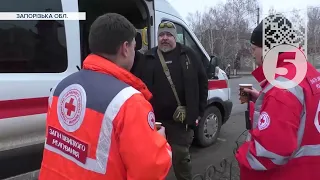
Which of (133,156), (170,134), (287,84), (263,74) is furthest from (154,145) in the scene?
(170,134)

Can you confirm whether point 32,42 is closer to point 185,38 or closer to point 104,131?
point 104,131

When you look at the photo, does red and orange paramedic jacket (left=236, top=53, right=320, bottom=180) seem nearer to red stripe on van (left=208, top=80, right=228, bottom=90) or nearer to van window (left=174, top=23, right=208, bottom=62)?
van window (left=174, top=23, right=208, bottom=62)

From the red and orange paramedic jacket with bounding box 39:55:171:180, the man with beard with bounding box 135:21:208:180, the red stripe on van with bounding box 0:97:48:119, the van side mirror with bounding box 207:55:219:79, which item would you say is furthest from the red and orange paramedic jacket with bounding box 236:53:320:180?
the van side mirror with bounding box 207:55:219:79

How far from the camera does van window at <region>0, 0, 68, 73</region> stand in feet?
9.99

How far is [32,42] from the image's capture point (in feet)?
10.7

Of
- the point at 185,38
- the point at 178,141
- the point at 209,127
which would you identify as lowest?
the point at 209,127

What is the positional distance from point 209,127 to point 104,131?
4219 millimetres

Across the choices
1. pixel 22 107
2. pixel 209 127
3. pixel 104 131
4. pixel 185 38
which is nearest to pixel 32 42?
pixel 22 107

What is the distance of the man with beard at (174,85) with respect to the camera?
10.7 ft

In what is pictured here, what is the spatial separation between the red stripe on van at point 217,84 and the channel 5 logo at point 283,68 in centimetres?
320

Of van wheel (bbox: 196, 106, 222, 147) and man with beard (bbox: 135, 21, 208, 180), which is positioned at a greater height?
man with beard (bbox: 135, 21, 208, 180)

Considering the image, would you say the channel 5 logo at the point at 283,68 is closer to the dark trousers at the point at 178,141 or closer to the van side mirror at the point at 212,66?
the dark trousers at the point at 178,141

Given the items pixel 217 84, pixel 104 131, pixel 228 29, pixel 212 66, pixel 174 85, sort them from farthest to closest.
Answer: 1. pixel 228 29
2. pixel 217 84
3. pixel 212 66
4. pixel 174 85
5. pixel 104 131

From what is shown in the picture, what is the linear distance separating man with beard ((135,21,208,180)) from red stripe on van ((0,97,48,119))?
1024 mm
